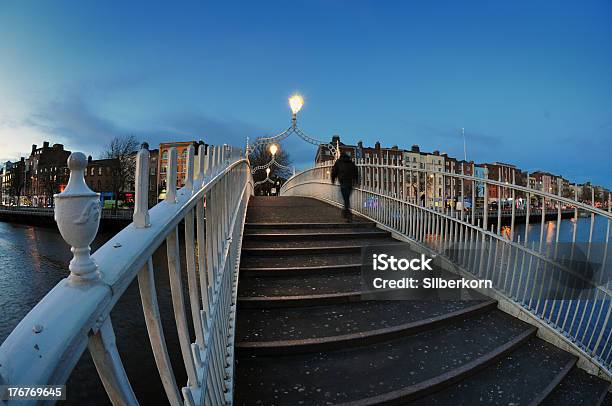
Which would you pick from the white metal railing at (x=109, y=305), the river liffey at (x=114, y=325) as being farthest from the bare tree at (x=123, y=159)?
the white metal railing at (x=109, y=305)

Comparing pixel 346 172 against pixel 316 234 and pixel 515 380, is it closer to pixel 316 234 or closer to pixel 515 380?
pixel 316 234

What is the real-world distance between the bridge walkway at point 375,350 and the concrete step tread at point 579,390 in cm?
1

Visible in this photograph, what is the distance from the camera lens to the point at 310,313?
12.2 ft

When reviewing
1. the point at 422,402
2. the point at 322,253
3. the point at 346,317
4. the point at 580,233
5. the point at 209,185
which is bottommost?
the point at 422,402

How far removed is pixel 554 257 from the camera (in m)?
4.04

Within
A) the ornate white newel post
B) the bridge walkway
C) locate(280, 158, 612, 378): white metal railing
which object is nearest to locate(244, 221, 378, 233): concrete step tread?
locate(280, 158, 612, 378): white metal railing

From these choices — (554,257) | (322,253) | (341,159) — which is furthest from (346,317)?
(341,159)

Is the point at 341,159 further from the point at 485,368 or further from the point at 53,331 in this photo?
the point at 53,331

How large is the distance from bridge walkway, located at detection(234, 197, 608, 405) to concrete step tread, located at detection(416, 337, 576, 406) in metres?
0.01

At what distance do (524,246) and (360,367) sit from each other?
2.95 meters

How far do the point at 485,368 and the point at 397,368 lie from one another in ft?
3.23

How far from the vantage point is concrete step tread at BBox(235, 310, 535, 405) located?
8.45 feet

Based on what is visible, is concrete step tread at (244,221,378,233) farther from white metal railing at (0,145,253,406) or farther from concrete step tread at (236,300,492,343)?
white metal railing at (0,145,253,406)

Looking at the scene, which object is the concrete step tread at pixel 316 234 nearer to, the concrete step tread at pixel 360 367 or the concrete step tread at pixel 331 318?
the concrete step tread at pixel 331 318
